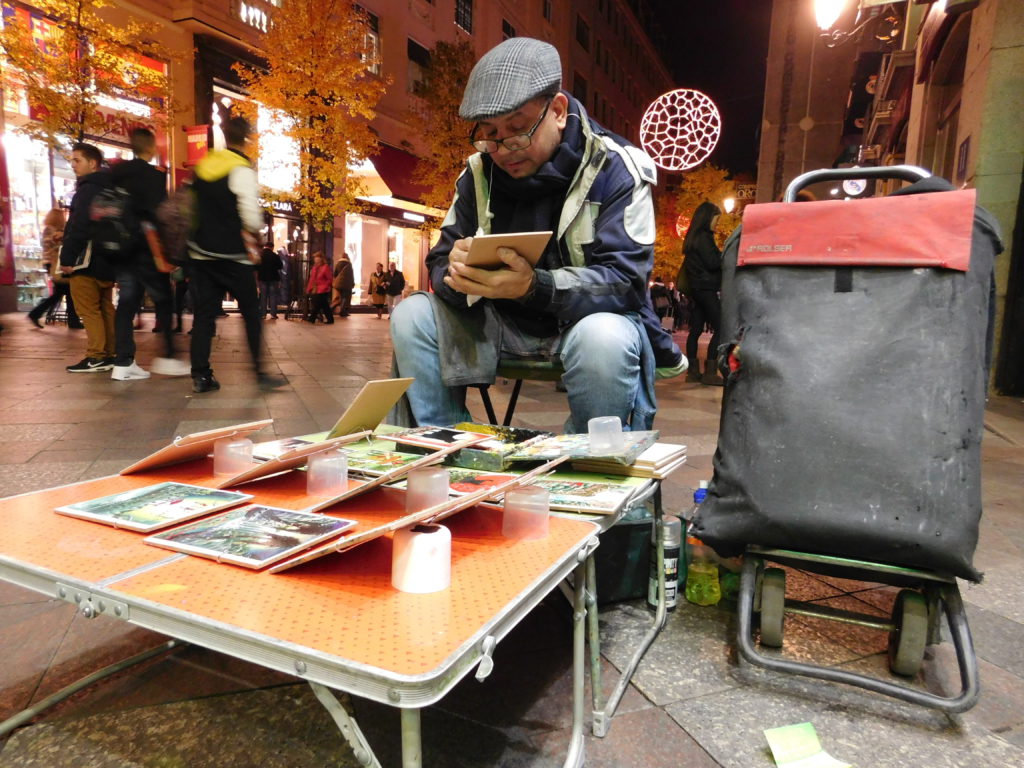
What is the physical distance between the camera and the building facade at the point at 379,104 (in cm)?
1271

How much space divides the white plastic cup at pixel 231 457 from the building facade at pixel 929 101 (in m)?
1.83

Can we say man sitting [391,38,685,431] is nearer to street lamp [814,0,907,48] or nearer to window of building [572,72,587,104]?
street lamp [814,0,907,48]

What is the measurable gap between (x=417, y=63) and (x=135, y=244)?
16.3 meters

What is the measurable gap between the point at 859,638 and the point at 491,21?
24.9 metres

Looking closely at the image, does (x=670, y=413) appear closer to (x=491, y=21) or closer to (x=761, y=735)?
(x=761, y=735)

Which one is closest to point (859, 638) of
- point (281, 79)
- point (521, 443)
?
point (521, 443)

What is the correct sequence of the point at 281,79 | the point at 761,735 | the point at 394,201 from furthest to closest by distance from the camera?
the point at 394,201 < the point at 281,79 < the point at 761,735

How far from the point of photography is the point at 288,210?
16891 mm

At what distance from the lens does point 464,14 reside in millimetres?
21203

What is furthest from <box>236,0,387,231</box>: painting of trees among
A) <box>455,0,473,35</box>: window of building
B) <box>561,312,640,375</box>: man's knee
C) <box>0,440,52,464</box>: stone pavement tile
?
<box>561,312,640,375</box>: man's knee

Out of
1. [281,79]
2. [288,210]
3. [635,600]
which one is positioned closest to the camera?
[635,600]

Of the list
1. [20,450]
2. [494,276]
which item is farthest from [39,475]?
[494,276]

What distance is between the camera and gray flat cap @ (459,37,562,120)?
6.10 ft

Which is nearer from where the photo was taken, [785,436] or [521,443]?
[785,436]
